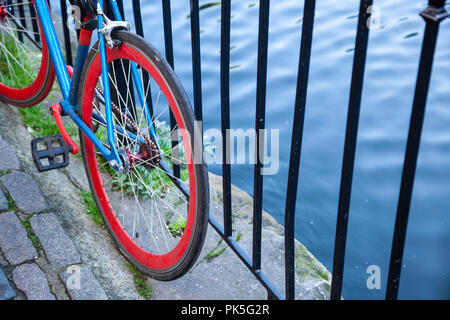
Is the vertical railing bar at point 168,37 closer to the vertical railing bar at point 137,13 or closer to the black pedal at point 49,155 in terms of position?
the vertical railing bar at point 137,13

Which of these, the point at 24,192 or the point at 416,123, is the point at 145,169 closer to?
the point at 24,192

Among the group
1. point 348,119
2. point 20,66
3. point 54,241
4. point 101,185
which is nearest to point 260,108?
point 348,119

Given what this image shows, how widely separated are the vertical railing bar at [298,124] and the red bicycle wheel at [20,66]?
157 centimetres

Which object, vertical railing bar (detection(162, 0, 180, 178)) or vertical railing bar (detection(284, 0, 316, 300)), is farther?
vertical railing bar (detection(162, 0, 180, 178))

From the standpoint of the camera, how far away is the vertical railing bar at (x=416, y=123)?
1120 millimetres


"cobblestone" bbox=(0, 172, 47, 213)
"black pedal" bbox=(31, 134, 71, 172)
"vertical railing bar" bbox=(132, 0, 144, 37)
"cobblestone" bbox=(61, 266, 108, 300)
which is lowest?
"cobblestone" bbox=(61, 266, 108, 300)

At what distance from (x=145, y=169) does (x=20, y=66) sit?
4.91 ft

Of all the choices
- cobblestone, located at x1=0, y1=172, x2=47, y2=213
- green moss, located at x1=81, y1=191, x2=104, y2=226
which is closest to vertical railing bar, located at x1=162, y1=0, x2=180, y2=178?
green moss, located at x1=81, y1=191, x2=104, y2=226

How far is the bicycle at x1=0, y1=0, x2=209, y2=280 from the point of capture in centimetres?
183

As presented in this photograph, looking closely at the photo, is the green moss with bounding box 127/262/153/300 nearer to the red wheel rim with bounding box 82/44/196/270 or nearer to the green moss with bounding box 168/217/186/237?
the red wheel rim with bounding box 82/44/196/270

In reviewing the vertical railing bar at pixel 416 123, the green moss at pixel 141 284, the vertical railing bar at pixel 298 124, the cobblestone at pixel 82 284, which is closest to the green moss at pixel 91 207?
the green moss at pixel 141 284

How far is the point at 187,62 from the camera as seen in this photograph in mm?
4895

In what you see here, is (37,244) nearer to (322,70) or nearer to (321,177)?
(321,177)
